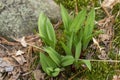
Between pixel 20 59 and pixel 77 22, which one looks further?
pixel 20 59

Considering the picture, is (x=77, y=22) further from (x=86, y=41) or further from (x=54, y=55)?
(x=54, y=55)

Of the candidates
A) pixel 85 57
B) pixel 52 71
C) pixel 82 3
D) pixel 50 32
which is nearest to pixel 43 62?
pixel 52 71

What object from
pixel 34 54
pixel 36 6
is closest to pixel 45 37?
pixel 34 54

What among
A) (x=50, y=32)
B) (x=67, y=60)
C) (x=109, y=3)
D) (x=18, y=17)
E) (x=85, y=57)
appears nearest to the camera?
(x=67, y=60)

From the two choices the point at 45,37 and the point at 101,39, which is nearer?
the point at 45,37

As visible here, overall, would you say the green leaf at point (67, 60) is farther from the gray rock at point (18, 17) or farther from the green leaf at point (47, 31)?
the gray rock at point (18, 17)

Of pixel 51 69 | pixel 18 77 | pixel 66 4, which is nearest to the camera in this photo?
pixel 51 69

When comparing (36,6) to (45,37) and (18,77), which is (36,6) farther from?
(18,77)
